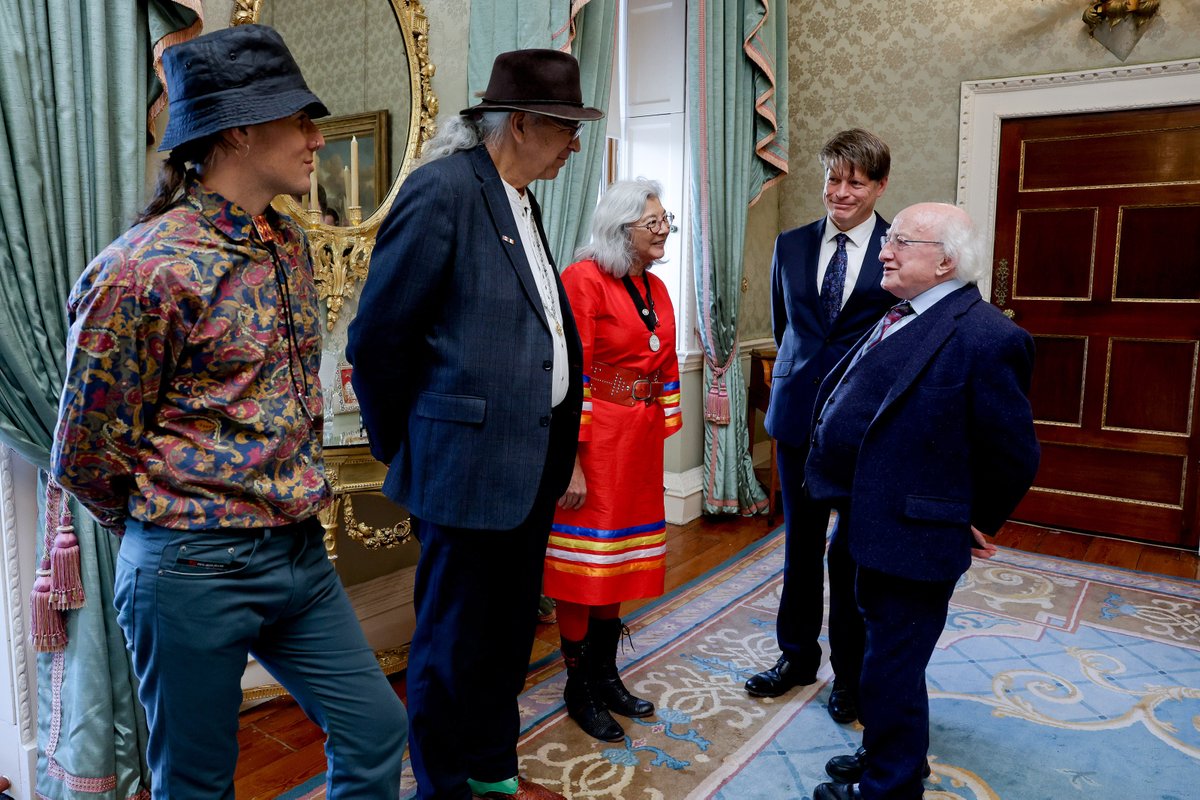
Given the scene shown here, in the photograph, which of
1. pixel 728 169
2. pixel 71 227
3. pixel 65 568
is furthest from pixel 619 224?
pixel 728 169

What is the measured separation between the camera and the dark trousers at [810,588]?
227 cm

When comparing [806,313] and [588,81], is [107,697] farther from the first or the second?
[588,81]

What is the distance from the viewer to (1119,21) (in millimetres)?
3920

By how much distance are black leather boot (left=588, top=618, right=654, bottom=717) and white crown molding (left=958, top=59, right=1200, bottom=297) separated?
2550mm

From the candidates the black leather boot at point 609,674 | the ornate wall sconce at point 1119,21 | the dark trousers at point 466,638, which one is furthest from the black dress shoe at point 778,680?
the ornate wall sconce at point 1119,21

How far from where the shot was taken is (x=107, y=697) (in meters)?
1.89

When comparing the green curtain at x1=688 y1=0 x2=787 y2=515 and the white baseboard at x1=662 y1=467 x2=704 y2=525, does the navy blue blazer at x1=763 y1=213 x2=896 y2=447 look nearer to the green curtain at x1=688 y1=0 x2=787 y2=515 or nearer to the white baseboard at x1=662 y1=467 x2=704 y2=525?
the green curtain at x1=688 y1=0 x2=787 y2=515

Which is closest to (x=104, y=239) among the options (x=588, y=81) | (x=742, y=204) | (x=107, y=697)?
(x=107, y=697)

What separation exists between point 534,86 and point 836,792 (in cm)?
172

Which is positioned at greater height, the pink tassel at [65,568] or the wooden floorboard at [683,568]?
the pink tassel at [65,568]

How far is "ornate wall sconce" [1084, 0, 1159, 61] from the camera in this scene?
386 centimetres

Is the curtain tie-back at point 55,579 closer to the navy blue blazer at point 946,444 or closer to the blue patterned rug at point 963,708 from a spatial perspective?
the blue patterned rug at point 963,708

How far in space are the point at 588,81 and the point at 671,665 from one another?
2.13 m

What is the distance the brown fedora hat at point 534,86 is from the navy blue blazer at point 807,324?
975 mm
